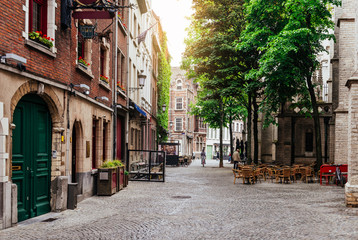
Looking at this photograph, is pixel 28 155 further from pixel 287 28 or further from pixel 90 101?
pixel 287 28

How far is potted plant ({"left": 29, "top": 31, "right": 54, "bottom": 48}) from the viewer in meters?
9.95

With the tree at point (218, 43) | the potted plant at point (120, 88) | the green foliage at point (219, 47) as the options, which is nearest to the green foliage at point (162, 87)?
the green foliage at point (219, 47)

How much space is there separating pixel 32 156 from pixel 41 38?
279cm

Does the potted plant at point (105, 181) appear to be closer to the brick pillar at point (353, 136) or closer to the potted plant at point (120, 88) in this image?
the potted plant at point (120, 88)

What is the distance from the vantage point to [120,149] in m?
22.9

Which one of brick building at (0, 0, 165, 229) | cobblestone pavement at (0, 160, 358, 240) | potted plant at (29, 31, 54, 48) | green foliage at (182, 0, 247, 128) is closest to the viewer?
cobblestone pavement at (0, 160, 358, 240)

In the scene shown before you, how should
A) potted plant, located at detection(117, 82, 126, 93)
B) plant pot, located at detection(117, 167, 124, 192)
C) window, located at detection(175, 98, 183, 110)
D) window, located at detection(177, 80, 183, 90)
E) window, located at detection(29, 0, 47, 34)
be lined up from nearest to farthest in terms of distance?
window, located at detection(29, 0, 47, 34) < plant pot, located at detection(117, 167, 124, 192) < potted plant, located at detection(117, 82, 126, 93) < window, located at detection(175, 98, 183, 110) < window, located at detection(177, 80, 183, 90)

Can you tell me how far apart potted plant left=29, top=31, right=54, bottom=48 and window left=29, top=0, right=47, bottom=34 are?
0.23m

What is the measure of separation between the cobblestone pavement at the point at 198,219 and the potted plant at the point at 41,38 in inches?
163

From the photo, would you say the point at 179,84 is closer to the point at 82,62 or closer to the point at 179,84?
the point at 179,84

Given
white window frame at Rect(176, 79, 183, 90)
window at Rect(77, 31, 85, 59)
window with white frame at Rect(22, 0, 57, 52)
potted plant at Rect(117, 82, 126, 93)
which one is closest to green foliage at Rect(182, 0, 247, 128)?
potted plant at Rect(117, 82, 126, 93)

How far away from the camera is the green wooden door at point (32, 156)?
9.59 metres

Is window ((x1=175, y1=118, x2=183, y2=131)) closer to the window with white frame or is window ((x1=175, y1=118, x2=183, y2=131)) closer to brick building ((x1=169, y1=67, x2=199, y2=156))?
brick building ((x1=169, y1=67, x2=199, y2=156))

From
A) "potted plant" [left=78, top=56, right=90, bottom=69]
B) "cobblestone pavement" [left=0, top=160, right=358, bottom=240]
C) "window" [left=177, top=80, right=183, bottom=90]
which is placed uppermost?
"window" [left=177, top=80, right=183, bottom=90]
